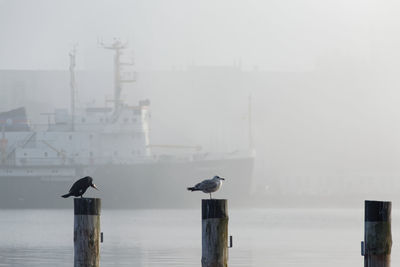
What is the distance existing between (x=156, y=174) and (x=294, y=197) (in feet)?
99.1

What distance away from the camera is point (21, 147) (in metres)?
79.4

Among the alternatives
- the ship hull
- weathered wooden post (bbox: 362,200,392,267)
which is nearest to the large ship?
the ship hull

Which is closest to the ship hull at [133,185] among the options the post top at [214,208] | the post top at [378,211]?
the post top at [214,208]

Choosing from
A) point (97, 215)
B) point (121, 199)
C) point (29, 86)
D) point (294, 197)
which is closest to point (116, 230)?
point (97, 215)

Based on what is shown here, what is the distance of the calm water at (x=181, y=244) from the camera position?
29.0 meters

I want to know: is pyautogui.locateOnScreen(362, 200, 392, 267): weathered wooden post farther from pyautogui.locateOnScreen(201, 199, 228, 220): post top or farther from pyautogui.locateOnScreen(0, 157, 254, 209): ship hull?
pyautogui.locateOnScreen(0, 157, 254, 209): ship hull

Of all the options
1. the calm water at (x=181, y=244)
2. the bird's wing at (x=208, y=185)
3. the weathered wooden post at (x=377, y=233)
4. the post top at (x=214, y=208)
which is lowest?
the calm water at (x=181, y=244)

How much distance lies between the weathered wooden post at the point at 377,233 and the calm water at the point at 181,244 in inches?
405

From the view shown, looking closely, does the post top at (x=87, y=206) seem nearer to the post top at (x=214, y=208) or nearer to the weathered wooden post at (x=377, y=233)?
the post top at (x=214, y=208)

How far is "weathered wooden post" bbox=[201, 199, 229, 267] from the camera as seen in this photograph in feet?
56.1

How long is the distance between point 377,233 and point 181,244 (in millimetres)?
19993

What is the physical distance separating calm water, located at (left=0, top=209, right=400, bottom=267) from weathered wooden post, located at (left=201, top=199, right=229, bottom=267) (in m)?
10.4

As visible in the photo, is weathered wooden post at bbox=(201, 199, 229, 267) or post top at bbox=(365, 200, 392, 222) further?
weathered wooden post at bbox=(201, 199, 229, 267)

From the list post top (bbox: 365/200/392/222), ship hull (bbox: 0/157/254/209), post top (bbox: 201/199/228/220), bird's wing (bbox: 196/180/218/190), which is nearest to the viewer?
post top (bbox: 365/200/392/222)
